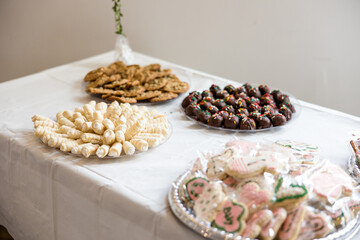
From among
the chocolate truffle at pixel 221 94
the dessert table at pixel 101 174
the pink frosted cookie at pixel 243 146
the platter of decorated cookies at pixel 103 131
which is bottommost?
the dessert table at pixel 101 174

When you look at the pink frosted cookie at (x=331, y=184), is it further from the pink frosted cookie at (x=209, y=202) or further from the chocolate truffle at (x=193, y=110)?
the chocolate truffle at (x=193, y=110)

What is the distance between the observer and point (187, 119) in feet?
5.24

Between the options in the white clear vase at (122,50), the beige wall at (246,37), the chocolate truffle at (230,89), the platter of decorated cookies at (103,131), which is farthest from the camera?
the beige wall at (246,37)

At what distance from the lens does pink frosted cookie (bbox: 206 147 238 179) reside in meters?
1.05

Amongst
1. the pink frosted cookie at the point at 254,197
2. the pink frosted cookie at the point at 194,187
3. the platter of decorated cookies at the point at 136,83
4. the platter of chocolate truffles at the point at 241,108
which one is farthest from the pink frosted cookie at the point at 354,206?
the platter of decorated cookies at the point at 136,83

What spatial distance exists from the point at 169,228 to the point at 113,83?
93 centimetres

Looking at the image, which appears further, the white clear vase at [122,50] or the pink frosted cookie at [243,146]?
the white clear vase at [122,50]

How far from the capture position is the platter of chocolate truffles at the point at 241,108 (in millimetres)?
1466

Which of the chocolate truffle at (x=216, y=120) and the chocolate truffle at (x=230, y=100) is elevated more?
the chocolate truffle at (x=230, y=100)

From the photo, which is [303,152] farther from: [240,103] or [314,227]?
[240,103]

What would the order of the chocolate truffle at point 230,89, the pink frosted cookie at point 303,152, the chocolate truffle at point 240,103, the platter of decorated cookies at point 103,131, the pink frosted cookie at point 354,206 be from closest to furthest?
1. the pink frosted cookie at point 354,206
2. the pink frosted cookie at point 303,152
3. the platter of decorated cookies at point 103,131
4. the chocolate truffle at point 240,103
5. the chocolate truffle at point 230,89

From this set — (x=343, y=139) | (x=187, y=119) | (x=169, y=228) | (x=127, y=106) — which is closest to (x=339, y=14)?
(x=343, y=139)

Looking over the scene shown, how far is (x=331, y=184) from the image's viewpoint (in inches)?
39.6

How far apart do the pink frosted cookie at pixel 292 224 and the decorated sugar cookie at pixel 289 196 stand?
0.7 inches
